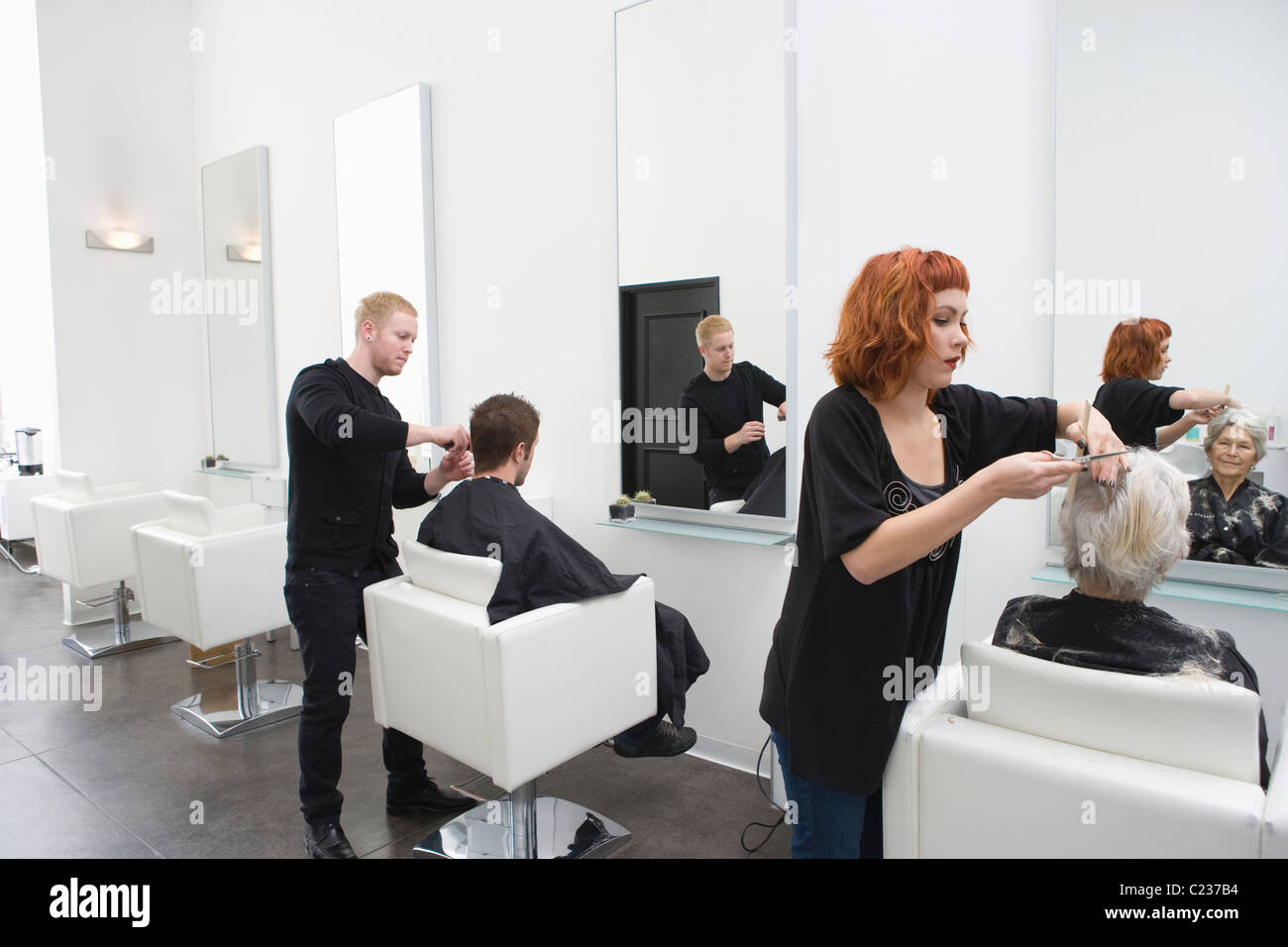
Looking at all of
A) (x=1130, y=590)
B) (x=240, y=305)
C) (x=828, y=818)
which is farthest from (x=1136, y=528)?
(x=240, y=305)

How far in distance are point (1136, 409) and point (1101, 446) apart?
26.8 inches

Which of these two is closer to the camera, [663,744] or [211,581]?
[663,744]

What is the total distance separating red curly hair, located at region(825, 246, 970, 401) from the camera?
132 centimetres

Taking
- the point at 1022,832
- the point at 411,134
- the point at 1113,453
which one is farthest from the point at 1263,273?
the point at 411,134

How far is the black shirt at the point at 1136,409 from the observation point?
1.97 meters

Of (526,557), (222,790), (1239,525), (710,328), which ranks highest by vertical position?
(710,328)

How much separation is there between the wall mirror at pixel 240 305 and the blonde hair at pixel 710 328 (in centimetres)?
296

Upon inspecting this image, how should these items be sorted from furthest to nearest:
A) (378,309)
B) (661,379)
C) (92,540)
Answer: (92,540)
(661,379)
(378,309)

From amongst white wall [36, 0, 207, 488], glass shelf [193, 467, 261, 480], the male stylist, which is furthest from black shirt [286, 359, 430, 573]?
white wall [36, 0, 207, 488]

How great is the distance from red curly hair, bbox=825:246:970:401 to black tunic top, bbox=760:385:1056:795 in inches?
1.7

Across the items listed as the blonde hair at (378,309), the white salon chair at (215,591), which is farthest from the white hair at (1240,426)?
the white salon chair at (215,591)

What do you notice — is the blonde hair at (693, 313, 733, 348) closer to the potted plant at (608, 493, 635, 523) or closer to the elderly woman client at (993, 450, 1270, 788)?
the potted plant at (608, 493, 635, 523)

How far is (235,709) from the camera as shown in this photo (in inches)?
136
